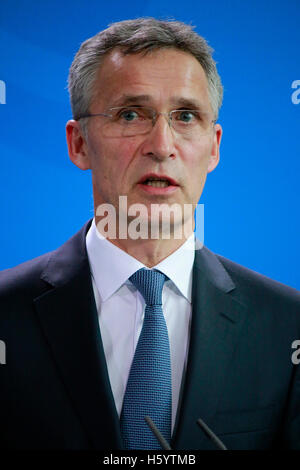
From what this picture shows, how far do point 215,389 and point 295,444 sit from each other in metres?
0.26

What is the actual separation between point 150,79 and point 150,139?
0.53 ft

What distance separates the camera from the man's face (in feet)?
4.75

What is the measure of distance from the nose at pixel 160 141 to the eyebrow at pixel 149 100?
5 centimetres

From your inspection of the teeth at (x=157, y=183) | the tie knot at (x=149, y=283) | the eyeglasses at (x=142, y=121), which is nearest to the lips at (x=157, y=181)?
the teeth at (x=157, y=183)

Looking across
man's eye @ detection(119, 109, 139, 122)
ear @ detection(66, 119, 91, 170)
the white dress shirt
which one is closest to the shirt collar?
the white dress shirt

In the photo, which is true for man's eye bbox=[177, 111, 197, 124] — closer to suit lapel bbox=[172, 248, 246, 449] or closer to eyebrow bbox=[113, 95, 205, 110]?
eyebrow bbox=[113, 95, 205, 110]

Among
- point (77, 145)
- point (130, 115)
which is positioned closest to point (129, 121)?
point (130, 115)

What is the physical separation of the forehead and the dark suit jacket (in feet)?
1.47

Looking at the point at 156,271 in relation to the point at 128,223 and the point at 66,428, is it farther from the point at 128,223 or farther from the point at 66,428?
the point at 66,428

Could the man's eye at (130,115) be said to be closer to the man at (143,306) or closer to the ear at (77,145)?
the man at (143,306)

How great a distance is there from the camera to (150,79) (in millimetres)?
1453

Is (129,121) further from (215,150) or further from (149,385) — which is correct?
(149,385)

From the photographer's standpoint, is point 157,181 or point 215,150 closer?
point 157,181
